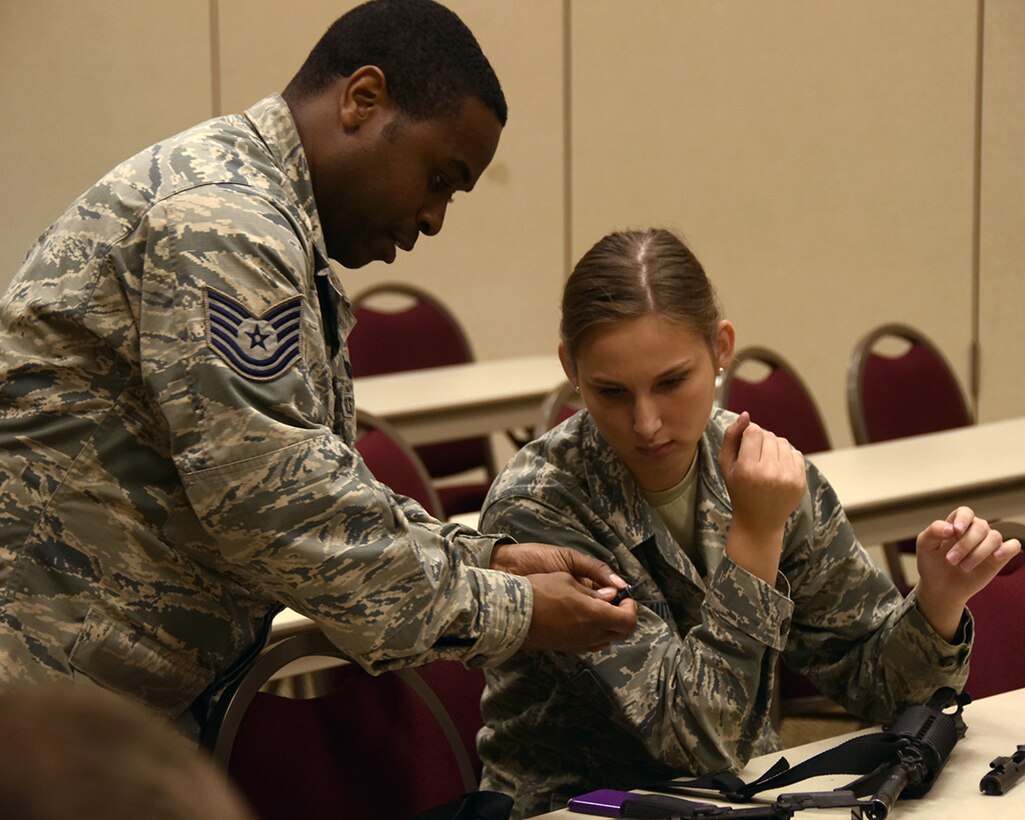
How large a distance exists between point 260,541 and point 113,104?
12.3ft

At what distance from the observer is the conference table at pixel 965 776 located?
1.46m

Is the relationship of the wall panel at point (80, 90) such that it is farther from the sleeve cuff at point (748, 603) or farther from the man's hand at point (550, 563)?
the sleeve cuff at point (748, 603)

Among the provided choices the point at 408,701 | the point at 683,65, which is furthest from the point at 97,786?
the point at 683,65

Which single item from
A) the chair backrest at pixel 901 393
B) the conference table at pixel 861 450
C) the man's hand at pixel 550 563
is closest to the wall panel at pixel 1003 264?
the chair backrest at pixel 901 393

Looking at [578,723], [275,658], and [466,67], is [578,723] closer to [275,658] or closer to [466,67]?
[275,658]

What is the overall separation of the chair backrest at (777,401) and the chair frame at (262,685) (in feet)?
6.14

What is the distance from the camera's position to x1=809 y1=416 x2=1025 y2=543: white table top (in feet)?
9.68

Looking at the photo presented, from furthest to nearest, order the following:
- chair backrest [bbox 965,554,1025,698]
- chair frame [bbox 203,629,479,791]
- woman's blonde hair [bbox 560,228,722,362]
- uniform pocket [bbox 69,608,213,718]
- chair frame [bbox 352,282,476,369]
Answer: chair frame [bbox 352,282,476,369] → chair backrest [bbox 965,554,1025,698] → woman's blonde hair [bbox 560,228,722,362] → chair frame [bbox 203,629,479,791] → uniform pocket [bbox 69,608,213,718]

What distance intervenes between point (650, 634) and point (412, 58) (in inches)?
28.1

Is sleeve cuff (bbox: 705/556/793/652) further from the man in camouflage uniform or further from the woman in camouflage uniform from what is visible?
the man in camouflage uniform

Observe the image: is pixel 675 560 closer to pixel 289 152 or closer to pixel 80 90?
pixel 289 152

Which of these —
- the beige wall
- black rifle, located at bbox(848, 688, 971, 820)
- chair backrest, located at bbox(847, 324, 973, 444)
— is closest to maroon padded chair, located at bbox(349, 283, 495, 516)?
the beige wall

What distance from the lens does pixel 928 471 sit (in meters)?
3.19

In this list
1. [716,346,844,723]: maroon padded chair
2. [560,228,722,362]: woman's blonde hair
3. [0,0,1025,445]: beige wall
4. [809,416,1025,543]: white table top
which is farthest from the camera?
[0,0,1025,445]: beige wall
